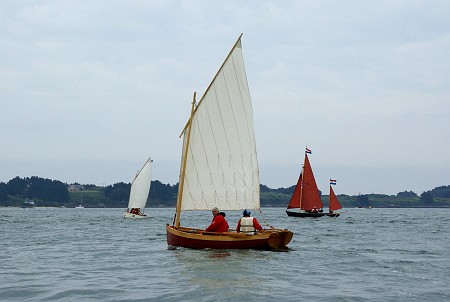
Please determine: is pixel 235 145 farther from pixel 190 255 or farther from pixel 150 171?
pixel 150 171

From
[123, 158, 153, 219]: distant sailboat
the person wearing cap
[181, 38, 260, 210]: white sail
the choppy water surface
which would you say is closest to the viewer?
the choppy water surface

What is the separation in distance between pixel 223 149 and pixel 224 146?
0.54 feet

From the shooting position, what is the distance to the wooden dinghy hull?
2923 centimetres

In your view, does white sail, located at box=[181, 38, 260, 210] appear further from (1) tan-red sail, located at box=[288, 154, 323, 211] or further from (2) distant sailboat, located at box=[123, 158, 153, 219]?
(1) tan-red sail, located at box=[288, 154, 323, 211]

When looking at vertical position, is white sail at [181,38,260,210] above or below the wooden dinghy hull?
above

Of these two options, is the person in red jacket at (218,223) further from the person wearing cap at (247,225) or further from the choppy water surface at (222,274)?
the choppy water surface at (222,274)

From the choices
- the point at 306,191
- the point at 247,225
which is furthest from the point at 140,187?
the point at 247,225

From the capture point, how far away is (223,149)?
30922mm

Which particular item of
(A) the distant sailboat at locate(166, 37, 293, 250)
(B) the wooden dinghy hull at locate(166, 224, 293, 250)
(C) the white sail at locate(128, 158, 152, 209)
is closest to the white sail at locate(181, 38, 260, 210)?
(A) the distant sailboat at locate(166, 37, 293, 250)

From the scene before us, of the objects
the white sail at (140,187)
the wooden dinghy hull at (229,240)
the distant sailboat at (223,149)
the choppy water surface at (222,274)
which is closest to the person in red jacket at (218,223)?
the wooden dinghy hull at (229,240)

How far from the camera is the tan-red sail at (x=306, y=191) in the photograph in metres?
93.9

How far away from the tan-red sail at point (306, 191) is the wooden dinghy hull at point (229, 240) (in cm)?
6366

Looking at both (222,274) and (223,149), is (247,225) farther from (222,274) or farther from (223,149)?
(222,274)

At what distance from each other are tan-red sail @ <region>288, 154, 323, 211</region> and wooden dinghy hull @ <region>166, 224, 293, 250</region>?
63657mm
